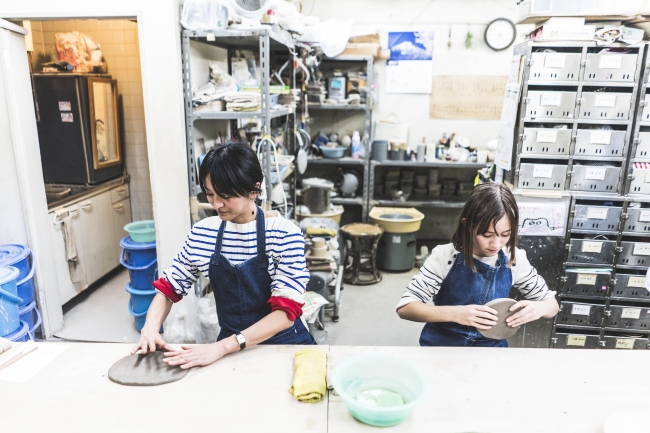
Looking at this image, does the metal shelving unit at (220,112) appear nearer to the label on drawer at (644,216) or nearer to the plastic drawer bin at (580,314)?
the plastic drawer bin at (580,314)

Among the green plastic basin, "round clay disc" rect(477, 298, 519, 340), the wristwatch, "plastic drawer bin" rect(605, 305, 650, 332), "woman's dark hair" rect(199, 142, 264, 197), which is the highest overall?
"woman's dark hair" rect(199, 142, 264, 197)

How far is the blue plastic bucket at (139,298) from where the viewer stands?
3352 mm

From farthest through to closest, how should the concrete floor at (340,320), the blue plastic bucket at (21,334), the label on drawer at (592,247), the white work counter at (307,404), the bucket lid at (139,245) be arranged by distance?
1. the concrete floor at (340,320)
2. the bucket lid at (139,245)
3. the label on drawer at (592,247)
4. the blue plastic bucket at (21,334)
5. the white work counter at (307,404)

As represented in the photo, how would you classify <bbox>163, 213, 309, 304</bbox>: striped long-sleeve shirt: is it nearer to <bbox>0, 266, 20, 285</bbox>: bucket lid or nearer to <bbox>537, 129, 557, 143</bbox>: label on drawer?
<bbox>0, 266, 20, 285</bbox>: bucket lid

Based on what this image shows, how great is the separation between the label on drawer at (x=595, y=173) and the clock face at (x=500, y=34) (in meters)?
2.65

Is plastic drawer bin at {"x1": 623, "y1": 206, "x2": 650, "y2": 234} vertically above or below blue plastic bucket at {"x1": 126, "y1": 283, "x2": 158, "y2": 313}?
above

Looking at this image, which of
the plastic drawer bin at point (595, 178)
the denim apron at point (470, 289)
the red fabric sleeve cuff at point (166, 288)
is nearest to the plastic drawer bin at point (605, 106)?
the plastic drawer bin at point (595, 178)

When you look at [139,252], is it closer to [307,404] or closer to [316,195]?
[316,195]

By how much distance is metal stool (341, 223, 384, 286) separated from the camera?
4.40 meters

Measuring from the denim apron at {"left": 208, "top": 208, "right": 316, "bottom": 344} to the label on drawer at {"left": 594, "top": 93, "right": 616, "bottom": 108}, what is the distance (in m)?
2.16

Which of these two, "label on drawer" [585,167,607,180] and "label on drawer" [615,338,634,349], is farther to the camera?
"label on drawer" [615,338,634,349]

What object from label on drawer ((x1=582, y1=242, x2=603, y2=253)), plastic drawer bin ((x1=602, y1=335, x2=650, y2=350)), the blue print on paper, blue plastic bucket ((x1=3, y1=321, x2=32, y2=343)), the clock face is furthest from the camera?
the blue print on paper

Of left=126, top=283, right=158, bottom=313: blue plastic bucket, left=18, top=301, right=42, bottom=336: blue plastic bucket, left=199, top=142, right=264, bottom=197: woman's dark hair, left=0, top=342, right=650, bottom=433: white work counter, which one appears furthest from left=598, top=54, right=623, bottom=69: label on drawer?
left=18, top=301, right=42, bottom=336: blue plastic bucket

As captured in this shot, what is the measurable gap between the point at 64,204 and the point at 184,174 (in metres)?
1.39
